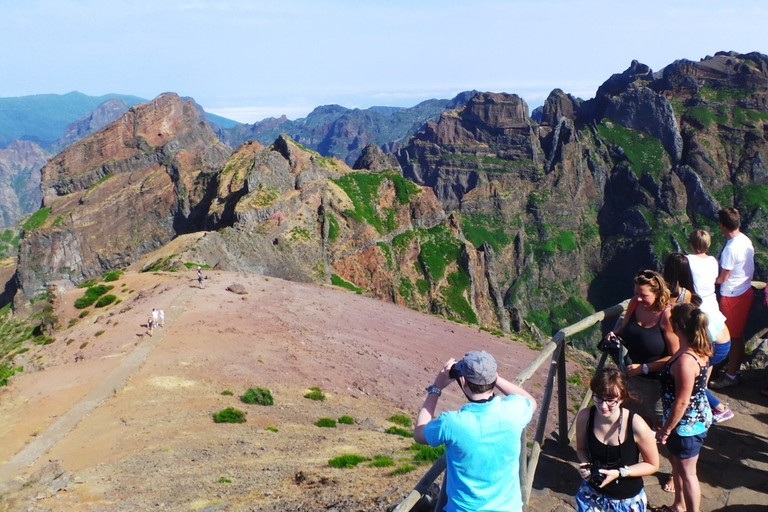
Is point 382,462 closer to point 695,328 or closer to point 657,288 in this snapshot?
point 657,288

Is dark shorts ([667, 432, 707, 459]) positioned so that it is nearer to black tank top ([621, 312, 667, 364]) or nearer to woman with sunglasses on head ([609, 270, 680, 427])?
woman with sunglasses on head ([609, 270, 680, 427])

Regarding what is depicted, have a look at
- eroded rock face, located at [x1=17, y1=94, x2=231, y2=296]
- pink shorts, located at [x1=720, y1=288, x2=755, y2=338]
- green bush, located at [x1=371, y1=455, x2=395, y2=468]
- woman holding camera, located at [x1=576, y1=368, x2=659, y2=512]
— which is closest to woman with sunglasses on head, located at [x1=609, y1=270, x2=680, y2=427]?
woman holding camera, located at [x1=576, y1=368, x2=659, y2=512]

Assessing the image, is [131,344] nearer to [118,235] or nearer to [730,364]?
[730,364]

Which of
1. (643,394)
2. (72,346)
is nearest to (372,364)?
(72,346)

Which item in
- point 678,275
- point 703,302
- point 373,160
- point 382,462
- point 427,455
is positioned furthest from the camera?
point 373,160

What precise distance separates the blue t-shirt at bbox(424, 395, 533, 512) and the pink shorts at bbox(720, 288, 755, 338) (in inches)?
273

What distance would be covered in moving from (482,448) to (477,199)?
600ft

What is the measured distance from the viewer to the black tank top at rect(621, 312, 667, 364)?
753 centimetres

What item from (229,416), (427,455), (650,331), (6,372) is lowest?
(6,372)

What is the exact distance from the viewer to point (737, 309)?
10.1m

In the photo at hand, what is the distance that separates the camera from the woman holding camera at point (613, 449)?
5648 mm

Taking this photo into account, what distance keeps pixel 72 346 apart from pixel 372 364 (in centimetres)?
1706

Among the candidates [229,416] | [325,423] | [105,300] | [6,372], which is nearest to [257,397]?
[229,416]

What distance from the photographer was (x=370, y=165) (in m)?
121
